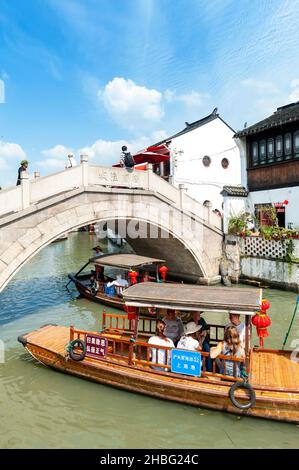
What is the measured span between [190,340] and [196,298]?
0.83 metres

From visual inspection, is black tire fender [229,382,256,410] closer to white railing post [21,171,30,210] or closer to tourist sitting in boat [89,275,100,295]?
white railing post [21,171,30,210]

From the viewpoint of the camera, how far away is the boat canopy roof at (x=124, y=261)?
12.2m

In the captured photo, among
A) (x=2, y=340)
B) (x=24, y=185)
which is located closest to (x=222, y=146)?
(x=24, y=185)

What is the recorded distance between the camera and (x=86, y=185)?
11.3 m

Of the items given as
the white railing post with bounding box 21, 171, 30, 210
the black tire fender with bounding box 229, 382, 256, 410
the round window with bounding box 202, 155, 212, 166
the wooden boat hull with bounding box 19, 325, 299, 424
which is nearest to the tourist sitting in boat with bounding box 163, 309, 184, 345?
the wooden boat hull with bounding box 19, 325, 299, 424

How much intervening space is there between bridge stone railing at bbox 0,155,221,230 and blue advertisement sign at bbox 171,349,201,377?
6279 millimetres

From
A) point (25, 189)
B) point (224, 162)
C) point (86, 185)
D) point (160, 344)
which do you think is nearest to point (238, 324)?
point (160, 344)

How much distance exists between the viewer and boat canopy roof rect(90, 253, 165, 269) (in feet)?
40.1

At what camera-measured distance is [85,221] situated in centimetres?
1135

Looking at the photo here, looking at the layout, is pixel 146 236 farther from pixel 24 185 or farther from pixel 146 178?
pixel 24 185

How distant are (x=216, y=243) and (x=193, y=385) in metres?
10.2

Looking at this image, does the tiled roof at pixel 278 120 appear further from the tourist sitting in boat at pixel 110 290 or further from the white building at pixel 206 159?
the tourist sitting in boat at pixel 110 290

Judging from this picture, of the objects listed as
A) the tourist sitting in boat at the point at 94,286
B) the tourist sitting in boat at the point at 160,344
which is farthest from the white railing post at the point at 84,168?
the tourist sitting in boat at the point at 160,344
